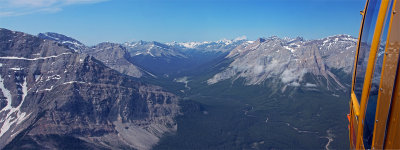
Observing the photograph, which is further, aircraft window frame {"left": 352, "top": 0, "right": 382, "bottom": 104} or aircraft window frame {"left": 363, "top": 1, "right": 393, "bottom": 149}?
aircraft window frame {"left": 352, "top": 0, "right": 382, "bottom": 104}

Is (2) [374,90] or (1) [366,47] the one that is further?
(1) [366,47]

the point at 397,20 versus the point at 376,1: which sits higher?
the point at 376,1

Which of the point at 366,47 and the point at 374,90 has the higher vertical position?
the point at 366,47

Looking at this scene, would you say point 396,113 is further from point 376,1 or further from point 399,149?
point 376,1

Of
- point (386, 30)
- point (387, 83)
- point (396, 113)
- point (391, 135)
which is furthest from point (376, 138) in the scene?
point (386, 30)

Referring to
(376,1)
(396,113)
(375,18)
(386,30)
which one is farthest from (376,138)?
(376,1)

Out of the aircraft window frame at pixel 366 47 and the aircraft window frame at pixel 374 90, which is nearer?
the aircraft window frame at pixel 374 90

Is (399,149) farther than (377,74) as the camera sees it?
No

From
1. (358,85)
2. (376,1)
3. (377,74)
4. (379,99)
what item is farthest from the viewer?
(358,85)

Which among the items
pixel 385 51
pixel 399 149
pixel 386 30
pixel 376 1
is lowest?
pixel 399 149

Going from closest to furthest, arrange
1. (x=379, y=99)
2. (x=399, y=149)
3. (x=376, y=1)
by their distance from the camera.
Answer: (x=399, y=149) → (x=379, y=99) → (x=376, y=1)
